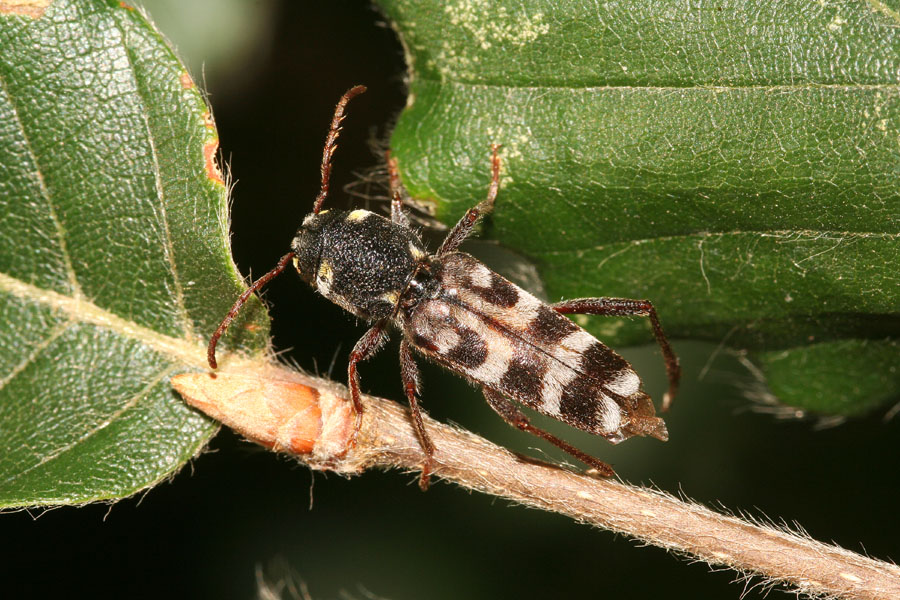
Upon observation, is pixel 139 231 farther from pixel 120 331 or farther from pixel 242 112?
pixel 242 112

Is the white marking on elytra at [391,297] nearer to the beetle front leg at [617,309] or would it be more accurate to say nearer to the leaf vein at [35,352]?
the beetle front leg at [617,309]

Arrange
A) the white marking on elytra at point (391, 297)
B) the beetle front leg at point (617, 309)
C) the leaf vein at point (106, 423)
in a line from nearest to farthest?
the leaf vein at point (106, 423), the beetle front leg at point (617, 309), the white marking on elytra at point (391, 297)

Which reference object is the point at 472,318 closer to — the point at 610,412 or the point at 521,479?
the point at 610,412

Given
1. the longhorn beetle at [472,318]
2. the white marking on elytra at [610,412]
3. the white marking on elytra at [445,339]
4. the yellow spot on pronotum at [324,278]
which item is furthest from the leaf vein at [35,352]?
the white marking on elytra at [610,412]

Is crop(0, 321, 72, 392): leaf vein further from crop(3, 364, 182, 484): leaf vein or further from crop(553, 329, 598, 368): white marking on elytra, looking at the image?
crop(553, 329, 598, 368): white marking on elytra

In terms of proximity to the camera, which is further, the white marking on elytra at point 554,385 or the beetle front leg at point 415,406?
the white marking on elytra at point 554,385

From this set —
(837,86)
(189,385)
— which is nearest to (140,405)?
(189,385)
